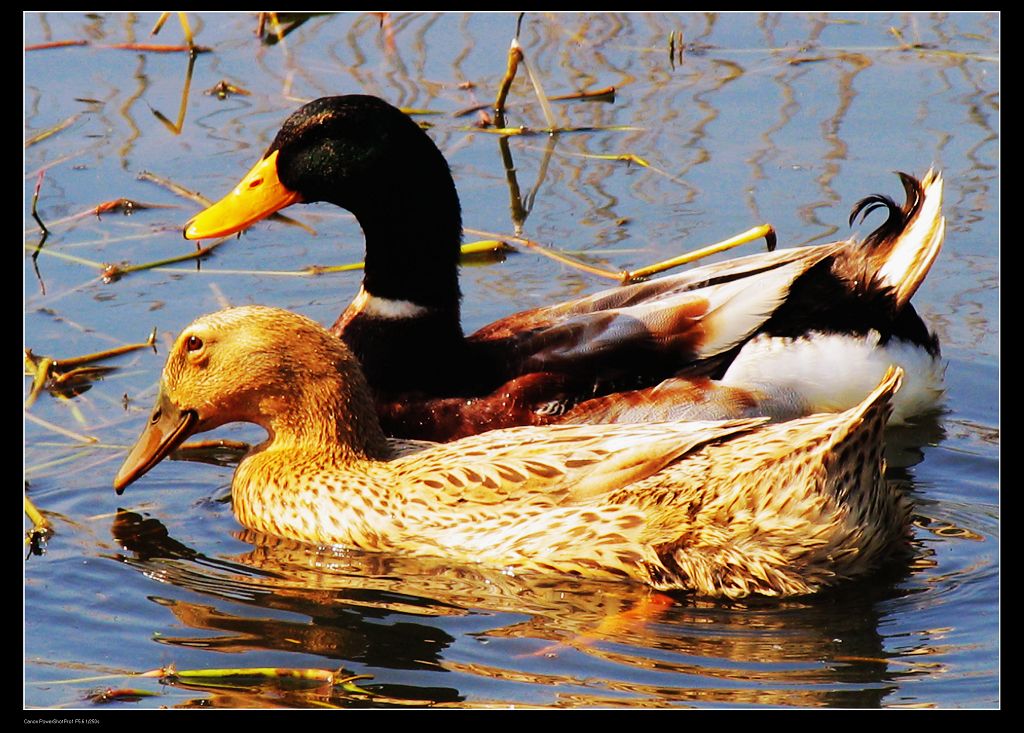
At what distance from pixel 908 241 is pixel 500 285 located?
215 centimetres

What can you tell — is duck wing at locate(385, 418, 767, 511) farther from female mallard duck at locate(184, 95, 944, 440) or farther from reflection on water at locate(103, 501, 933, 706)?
female mallard duck at locate(184, 95, 944, 440)

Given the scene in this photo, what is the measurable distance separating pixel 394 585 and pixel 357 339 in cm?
174

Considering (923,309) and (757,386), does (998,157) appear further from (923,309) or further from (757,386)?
(757,386)

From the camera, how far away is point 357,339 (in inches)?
315

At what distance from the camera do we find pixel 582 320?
25.2ft

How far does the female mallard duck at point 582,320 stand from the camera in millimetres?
7566

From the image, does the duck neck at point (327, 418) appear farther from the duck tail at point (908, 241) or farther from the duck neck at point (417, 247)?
the duck tail at point (908, 241)

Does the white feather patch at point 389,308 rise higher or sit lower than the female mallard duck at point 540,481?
higher

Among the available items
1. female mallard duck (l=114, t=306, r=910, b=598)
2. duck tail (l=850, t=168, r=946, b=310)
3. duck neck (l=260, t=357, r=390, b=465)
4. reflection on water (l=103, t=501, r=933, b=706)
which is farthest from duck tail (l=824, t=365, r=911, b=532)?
Answer: duck neck (l=260, t=357, r=390, b=465)

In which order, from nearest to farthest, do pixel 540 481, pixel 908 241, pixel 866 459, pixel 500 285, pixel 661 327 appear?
pixel 866 459
pixel 540 481
pixel 661 327
pixel 908 241
pixel 500 285

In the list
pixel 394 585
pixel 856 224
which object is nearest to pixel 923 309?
pixel 856 224

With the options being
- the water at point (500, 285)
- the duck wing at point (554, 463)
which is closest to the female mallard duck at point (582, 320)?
the water at point (500, 285)

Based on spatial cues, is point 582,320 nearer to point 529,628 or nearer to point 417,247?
point 417,247

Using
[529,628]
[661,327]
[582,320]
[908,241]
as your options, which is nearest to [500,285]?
[582,320]
